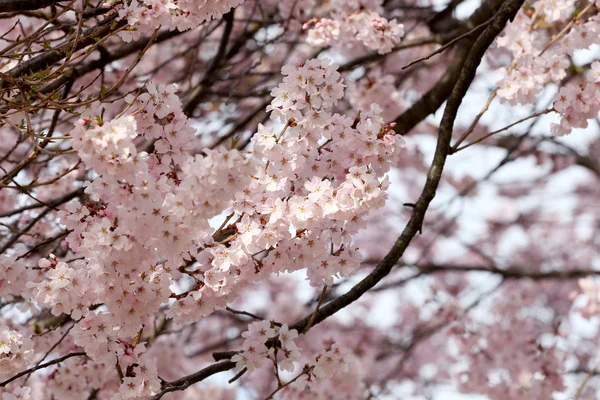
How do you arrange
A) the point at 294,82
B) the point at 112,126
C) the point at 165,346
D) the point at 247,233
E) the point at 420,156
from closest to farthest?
the point at 112,126 < the point at 247,233 < the point at 294,82 < the point at 165,346 < the point at 420,156

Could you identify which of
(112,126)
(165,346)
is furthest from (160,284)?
(165,346)

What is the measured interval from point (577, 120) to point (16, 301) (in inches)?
115

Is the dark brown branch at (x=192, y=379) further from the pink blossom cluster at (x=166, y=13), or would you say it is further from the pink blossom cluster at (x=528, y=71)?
the pink blossom cluster at (x=528, y=71)

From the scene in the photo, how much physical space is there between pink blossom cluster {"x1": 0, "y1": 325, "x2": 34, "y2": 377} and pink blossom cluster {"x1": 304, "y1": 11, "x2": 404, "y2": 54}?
2234mm

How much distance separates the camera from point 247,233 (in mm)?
2609

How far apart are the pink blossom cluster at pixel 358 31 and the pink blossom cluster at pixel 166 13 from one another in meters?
1.29

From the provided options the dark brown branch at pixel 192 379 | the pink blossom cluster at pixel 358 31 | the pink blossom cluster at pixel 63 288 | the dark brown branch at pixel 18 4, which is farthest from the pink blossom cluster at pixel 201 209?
the pink blossom cluster at pixel 358 31

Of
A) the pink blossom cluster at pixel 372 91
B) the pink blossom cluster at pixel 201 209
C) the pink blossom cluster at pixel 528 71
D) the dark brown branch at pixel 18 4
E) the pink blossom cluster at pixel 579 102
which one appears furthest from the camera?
the pink blossom cluster at pixel 372 91

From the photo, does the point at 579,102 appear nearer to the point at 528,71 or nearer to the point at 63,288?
the point at 528,71

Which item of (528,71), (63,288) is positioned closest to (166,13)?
(63,288)

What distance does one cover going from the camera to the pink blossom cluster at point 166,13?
2.74 metres

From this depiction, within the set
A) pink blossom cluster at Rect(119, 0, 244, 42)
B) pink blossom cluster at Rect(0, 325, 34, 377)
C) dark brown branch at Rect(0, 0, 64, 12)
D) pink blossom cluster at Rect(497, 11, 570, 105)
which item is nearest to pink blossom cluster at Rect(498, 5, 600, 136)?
pink blossom cluster at Rect(497, 11, 570, 105)

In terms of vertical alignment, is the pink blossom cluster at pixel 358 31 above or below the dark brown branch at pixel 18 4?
above

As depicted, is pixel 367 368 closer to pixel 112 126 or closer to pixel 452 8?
pixel 452 8
